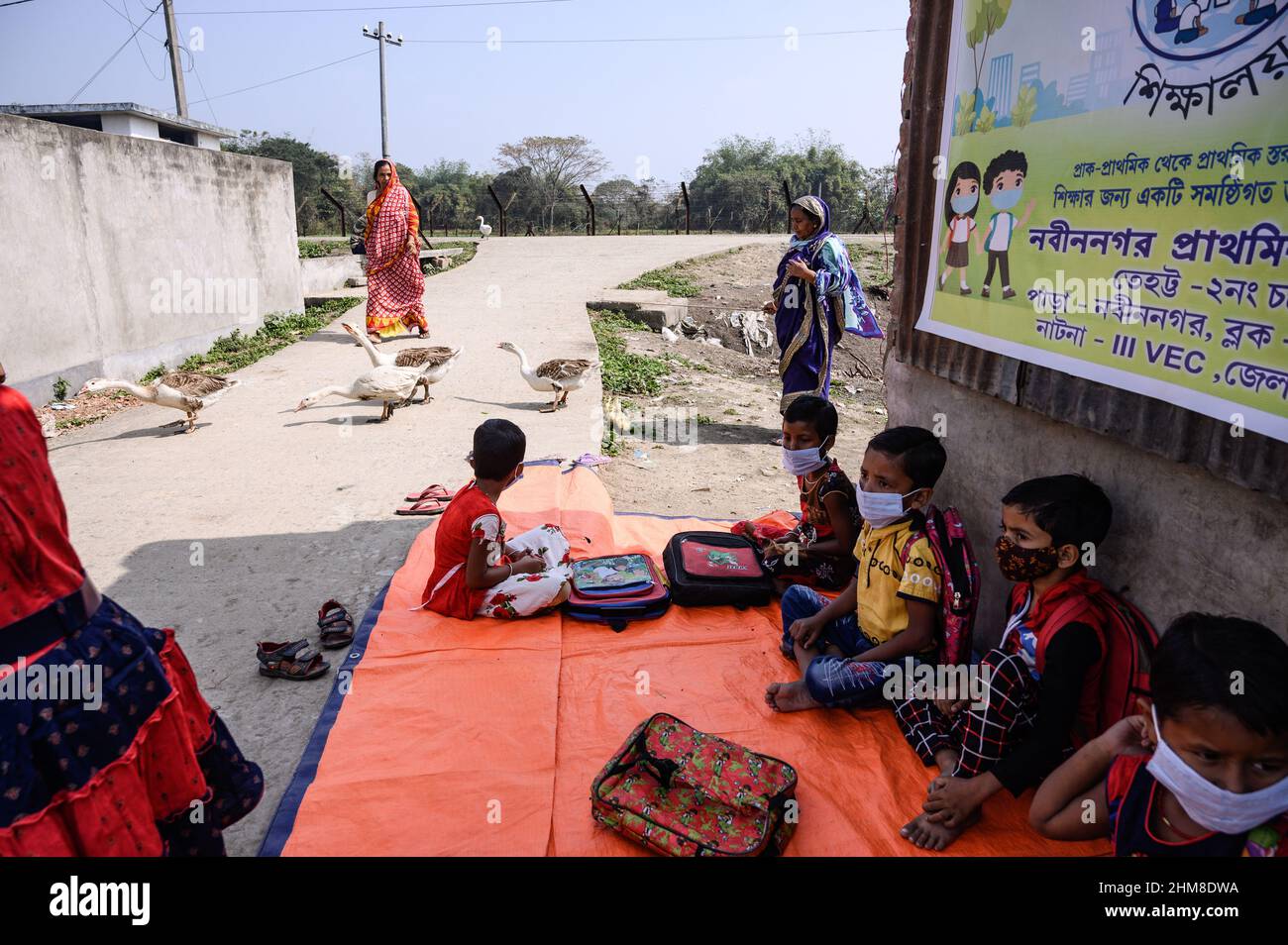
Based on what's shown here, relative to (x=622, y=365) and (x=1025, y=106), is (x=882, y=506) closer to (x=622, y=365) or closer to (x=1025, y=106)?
(x=1025, y=106)

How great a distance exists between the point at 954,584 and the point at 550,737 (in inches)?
63.5

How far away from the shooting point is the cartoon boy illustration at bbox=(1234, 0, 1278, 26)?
1950mm

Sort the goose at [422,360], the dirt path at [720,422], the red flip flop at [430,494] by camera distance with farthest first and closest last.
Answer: the goose at [422,360] → the dirt path at [720,422] → the red flip flop at [430,494]

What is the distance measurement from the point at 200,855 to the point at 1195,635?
2495mm

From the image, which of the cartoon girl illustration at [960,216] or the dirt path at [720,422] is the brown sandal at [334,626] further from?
the cartoon girl illustration at [960,216]

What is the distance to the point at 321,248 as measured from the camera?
18.7 metres

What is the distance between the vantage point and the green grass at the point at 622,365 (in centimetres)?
879

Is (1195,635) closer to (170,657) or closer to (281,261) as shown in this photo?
(170,657)

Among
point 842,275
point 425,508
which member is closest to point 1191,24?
point 842,275

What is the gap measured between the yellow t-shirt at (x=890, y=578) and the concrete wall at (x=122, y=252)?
7.54 meters

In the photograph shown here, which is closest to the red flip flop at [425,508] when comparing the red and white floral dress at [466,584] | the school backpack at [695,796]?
A: the red and white floral dress at [466,584]

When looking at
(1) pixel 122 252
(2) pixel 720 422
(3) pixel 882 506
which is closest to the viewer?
(3) pixel 882 506

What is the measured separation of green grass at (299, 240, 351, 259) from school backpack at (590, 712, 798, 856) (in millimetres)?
16301

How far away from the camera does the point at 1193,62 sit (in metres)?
2.17
